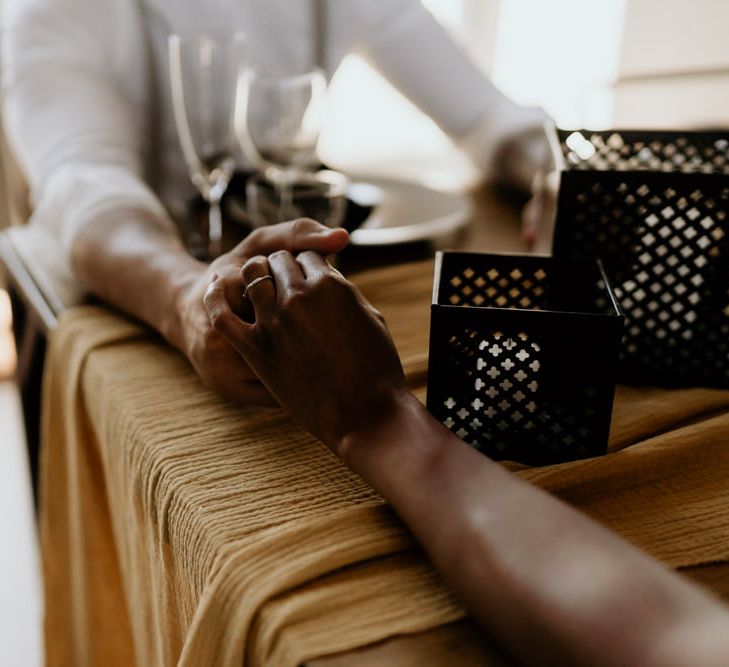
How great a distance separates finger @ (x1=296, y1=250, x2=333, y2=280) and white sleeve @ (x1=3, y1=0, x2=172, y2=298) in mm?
347

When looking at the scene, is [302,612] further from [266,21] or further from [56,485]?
[266,21]

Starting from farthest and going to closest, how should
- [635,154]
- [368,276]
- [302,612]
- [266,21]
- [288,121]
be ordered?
[266,21], [288,121], [368,276], [635,154], [302,612]

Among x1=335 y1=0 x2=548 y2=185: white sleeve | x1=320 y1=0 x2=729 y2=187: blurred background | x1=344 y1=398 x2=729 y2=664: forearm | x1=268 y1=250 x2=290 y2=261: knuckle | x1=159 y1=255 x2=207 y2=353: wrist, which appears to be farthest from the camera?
x1=320 y1=0 x2=729 y2=187: blurred background

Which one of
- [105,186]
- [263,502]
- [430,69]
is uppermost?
[430,69]

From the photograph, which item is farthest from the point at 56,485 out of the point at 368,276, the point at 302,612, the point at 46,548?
the point at 302,612

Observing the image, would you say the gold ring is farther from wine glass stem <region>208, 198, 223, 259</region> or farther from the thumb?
wine glass stem <region>208, 198, 223, 259</region>

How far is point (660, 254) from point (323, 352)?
10.8 inches

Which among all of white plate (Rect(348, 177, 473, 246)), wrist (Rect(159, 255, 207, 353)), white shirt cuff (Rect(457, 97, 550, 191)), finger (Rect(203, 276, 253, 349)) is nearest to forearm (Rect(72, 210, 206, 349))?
wrist (Rect(159, 255, 207, 353))

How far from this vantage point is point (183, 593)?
0.53 meters

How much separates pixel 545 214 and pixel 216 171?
38 cm

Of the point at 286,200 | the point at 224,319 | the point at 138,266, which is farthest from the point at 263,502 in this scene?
the point at 286,200

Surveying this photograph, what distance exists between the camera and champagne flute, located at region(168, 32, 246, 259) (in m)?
0.87

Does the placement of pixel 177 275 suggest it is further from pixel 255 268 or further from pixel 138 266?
pixel 255 268

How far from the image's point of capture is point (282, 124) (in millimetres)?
902
